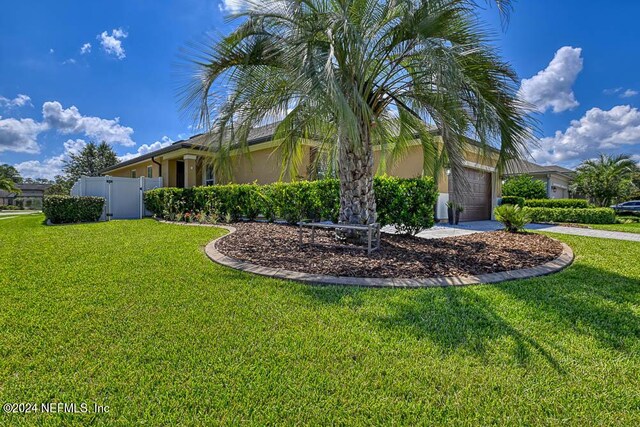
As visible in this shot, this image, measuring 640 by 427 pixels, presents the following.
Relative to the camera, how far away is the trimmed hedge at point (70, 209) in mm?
12180

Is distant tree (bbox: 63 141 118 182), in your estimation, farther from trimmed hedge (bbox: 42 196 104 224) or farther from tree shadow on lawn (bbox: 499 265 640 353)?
tree shadow on lawn (bbox: 499 265 640 353)

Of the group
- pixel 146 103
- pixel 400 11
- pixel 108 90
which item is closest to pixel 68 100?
pixel 108 90

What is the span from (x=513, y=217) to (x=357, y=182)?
18.5ft

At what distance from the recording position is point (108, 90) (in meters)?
18.4

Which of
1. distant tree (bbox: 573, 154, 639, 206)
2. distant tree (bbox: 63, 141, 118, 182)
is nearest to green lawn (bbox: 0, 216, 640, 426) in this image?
distant tree (bbox: 573, 154, 639, 206)

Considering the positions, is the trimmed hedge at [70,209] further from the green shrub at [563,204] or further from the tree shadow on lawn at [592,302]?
the green shrub at [563,204]

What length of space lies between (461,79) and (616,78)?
1971cm

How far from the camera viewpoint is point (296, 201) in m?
10.0

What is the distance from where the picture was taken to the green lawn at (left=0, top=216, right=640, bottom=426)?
1.92 meters

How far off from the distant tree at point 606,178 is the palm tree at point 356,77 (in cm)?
2208

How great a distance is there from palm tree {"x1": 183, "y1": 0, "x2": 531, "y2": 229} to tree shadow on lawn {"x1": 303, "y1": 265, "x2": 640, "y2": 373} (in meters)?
2.16

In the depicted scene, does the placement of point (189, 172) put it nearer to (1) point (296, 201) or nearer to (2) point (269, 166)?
(2) point (269, 166)

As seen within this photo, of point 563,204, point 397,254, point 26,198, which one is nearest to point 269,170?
point 397,254

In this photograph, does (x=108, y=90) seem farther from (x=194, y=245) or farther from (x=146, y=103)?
(x=194, y=245)
